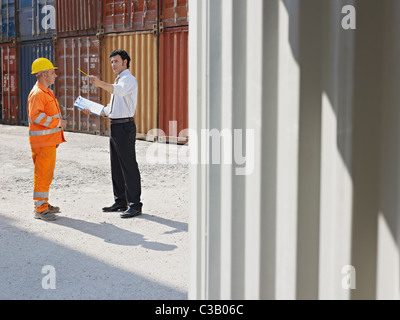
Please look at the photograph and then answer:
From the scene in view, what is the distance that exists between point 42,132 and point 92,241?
148 cm

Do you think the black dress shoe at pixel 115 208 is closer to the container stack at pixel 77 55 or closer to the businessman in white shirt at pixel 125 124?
the businessman in white shirt at pixel 125 124

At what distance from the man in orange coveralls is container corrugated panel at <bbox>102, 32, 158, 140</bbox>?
8237 millimetres

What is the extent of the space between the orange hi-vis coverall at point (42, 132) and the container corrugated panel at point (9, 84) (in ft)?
47.1

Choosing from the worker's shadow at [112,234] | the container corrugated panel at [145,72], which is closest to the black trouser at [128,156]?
the worker's shadow at [112,234]

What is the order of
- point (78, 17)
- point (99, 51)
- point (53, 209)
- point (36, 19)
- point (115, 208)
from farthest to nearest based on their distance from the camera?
point (36, 19), point (78, 17), point (99, 51), point (115, 208), point (53, 209)

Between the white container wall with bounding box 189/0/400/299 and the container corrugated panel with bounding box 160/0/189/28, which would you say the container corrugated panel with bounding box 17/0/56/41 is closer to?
the container corrugated panel with bounding box 160/0/189/28

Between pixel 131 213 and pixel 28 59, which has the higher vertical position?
pixel 28 59

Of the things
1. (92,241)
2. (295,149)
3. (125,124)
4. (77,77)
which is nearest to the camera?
(295,149)

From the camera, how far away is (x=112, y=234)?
593cm

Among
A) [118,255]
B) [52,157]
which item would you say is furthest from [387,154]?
[52,157]

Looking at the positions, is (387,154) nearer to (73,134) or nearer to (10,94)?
(73,134)

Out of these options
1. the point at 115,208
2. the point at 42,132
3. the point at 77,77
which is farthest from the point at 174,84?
the point at 42,132

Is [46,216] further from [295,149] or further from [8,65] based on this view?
[8,65]

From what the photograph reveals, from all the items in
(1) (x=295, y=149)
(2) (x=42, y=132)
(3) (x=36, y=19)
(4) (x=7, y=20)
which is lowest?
(2) (x=42, y=132)
